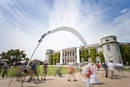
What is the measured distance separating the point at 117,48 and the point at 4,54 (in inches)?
2374

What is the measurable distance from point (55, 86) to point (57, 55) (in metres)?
48.0

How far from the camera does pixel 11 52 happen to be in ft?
151

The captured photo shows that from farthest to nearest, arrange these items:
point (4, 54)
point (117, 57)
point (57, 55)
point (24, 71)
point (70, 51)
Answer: point (57, 55), point (70, 51), point (4, 54), point (117, 57), point (24, 71)

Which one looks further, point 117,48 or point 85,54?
point 85,54

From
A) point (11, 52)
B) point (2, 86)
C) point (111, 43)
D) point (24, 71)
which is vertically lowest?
point (2, 86)

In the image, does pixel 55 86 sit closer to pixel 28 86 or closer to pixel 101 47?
pixel 28 86

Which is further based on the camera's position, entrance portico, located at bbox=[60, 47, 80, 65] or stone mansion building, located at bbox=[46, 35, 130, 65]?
entrance portico, located at bbox=[60, 47, 80, 65]

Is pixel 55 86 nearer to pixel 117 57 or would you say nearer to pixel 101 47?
pixel 117 57

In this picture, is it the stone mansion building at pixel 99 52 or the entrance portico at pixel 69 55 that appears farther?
the entrance portico at pixel 69 55

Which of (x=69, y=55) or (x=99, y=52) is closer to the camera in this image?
(x=99, y=52)

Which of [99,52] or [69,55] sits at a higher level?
[99,52]

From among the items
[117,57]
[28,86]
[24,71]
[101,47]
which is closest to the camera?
[28,86]

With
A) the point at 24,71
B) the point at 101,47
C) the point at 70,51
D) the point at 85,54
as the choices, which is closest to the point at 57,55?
the point at 70,51

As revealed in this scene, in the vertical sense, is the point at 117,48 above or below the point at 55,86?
above
